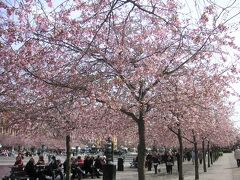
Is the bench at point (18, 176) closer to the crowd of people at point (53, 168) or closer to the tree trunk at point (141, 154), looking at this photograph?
the crowd of people at point (53, 168)

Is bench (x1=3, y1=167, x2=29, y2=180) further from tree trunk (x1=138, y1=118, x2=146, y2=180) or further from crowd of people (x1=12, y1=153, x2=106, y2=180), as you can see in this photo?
tree trunk (x1=138, y1=118, x2=146, y2=180)

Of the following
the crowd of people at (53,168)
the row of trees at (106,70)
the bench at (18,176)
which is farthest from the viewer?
the crowd of people at (53,168)

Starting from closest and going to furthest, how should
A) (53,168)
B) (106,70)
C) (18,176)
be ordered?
(106,70)
(18,176)
(53,168)

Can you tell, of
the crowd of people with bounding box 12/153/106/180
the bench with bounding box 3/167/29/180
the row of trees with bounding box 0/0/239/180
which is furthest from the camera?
the crowd of people with bounding box 12/153/106/180

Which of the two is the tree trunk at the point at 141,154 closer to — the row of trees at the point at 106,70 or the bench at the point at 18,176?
the row of trees at the point at 106,70

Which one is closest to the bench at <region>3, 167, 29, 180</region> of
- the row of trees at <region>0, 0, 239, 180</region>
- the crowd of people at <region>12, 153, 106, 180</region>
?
the crowd of people at <region>12, 153, 106, 180</region>

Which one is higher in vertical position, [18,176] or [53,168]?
[53,168]

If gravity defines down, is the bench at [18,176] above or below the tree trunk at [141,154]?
below

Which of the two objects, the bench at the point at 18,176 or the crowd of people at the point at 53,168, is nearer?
the bench at the point at 18,176

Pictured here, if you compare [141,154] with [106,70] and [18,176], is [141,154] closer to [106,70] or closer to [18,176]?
[106,70]

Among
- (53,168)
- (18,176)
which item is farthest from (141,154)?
(53,168)

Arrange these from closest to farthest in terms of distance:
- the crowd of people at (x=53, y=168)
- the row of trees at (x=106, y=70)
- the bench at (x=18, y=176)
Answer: the row of trees at (x=106, y=70)
the bench at (x=18, y=176)
the crowd of people at (x=53, y=168)

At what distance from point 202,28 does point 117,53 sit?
225 cm

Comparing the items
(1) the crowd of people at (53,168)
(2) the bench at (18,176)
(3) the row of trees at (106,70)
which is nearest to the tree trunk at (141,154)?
(3) the row of trees at (106,70)
